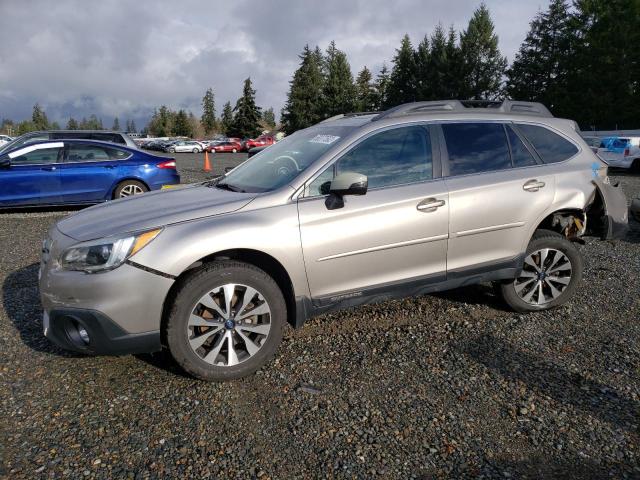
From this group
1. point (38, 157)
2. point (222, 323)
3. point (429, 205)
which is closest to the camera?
point (222, 323)

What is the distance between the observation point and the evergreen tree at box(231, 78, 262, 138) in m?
67.8

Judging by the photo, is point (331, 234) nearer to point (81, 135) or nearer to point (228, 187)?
point (228, 187)

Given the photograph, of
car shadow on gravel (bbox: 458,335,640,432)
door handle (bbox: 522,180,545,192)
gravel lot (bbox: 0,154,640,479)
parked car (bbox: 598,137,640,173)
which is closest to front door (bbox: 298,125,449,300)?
gravel lot (bbox: 0,154,640,479)

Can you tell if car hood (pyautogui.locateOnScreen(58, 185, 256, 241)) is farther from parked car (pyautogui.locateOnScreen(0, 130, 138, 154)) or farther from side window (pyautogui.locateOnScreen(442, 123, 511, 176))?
parked car (pyautogui.locateOnScreen(0, 130, 138, 154))

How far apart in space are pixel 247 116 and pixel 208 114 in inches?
1566

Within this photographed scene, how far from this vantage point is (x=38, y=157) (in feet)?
30.2

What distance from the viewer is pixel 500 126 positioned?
434 cm

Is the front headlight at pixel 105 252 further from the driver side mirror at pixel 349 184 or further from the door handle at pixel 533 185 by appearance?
the door handle at pixel 533 185

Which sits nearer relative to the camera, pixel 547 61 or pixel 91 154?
pixel 91 154

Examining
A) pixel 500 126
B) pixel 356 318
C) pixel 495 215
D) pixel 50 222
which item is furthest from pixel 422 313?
pixel 50 222

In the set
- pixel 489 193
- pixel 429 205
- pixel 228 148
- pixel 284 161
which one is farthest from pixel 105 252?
pixel 228 148

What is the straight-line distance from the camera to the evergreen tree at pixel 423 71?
52.7 m

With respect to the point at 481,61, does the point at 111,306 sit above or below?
below

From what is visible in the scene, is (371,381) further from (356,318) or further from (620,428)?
(620,428)
